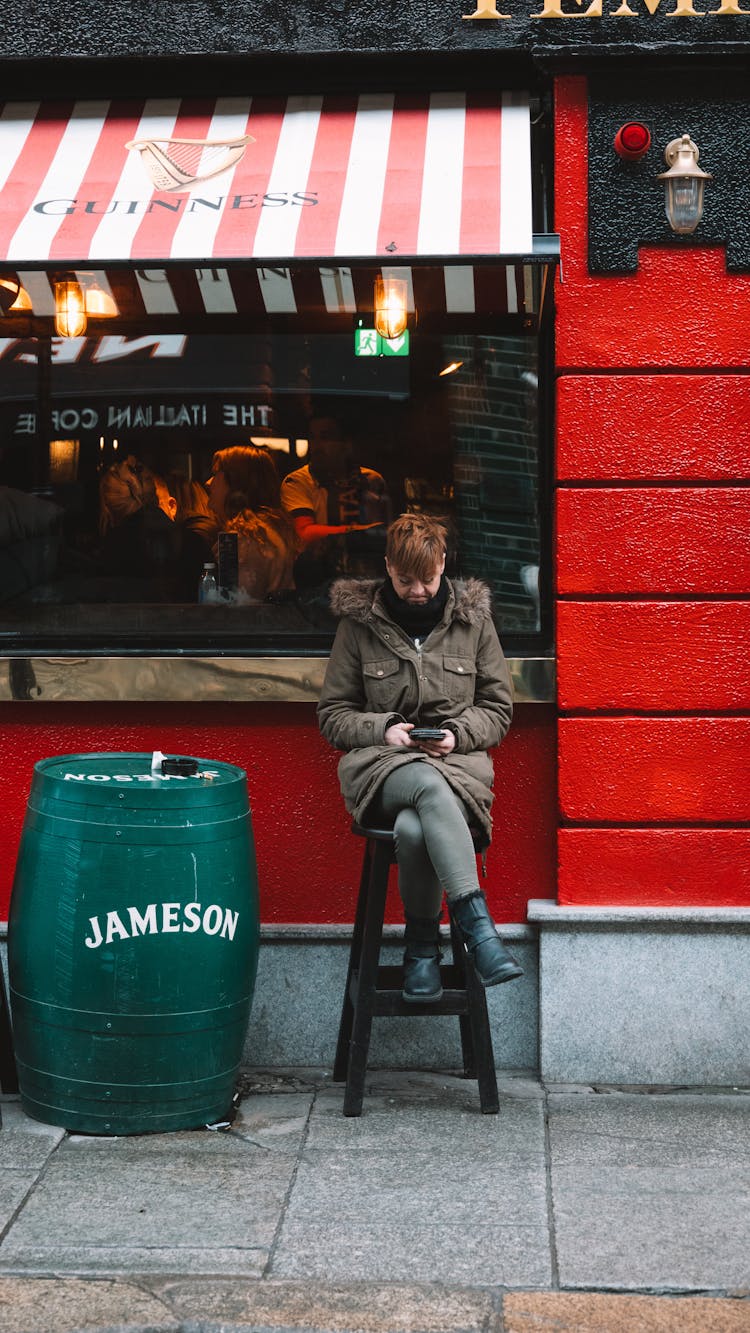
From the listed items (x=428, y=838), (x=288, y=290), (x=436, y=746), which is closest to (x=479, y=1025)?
(x=428, y=838)

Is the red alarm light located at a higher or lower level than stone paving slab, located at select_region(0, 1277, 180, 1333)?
higher

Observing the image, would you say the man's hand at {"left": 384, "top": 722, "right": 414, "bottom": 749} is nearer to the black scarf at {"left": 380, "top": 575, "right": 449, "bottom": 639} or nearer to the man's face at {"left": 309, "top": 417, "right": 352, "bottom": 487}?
the black scarf at {"left": 380, "top": 575, "right": 449, "bottom": 639}

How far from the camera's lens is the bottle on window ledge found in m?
5.38

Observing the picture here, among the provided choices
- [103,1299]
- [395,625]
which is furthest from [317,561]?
[103,1299]

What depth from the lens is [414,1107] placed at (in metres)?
4.75

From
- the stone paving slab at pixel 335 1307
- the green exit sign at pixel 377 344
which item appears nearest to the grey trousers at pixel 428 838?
the stone paving slab at pixel 335 1307

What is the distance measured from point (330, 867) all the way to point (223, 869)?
0.86m

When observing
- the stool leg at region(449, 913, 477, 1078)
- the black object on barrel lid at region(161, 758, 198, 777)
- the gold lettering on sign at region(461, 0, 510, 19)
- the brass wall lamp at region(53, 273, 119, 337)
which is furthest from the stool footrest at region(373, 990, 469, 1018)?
the gold lettering on sign at region(461, 0, 510, 19)

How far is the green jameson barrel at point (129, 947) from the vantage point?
14.2 feet

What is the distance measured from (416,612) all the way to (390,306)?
1.20m

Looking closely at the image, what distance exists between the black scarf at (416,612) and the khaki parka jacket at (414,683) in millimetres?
24

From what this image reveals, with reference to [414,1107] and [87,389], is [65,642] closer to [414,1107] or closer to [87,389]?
[87,389]

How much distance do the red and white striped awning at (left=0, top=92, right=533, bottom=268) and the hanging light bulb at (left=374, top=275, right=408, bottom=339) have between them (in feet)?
1.11

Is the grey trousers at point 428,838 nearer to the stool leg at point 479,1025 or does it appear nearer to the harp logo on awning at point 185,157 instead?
the stool leg at point 479,1025
